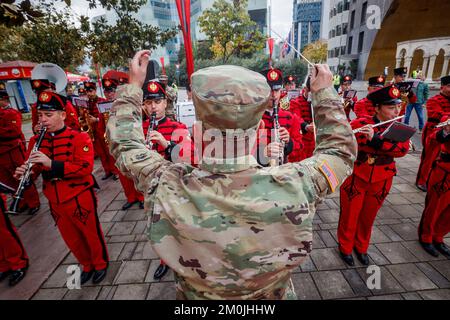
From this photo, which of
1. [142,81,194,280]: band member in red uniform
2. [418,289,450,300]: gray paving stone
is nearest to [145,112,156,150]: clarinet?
[142,81,194,280]: band member in red uniform

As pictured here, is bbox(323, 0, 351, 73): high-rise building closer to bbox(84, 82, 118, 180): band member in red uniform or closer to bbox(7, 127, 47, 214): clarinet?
bbox(84, 82, 118, 180): band member in red uniform

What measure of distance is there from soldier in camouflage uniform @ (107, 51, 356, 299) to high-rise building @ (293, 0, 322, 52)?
97.3m

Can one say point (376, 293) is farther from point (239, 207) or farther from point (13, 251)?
point (13, 251)

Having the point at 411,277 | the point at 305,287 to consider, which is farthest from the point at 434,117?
the point at 305,287

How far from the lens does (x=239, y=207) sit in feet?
3.49

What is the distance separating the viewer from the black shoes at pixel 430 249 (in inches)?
142

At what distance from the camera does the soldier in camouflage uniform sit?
1.04m

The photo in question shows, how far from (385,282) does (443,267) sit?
996mm

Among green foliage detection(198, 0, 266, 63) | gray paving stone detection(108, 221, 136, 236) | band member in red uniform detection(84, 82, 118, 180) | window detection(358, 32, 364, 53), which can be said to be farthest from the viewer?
window detection(358, 32, 364, 53)

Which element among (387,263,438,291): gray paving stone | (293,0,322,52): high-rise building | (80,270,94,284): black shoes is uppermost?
(293,0,322,52): high-rise building

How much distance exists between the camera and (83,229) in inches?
127

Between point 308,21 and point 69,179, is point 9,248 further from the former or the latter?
point 308,21

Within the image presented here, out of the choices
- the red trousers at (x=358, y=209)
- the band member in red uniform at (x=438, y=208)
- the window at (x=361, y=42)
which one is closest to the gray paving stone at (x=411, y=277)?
the red trousers at (x=358, y=209)

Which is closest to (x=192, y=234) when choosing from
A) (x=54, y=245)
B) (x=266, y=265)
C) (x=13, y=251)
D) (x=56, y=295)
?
(x=266, y=265)
